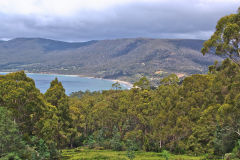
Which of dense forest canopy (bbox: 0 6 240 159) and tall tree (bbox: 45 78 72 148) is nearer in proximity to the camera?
dense forest canopy (bbox: 0 6 240 159)

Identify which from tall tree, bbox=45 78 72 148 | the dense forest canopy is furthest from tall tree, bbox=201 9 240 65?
tall tree, bbox=45 78 72 148

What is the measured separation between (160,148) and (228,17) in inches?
1136

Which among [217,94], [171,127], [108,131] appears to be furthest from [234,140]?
[108,131]

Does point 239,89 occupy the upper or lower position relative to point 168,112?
upper

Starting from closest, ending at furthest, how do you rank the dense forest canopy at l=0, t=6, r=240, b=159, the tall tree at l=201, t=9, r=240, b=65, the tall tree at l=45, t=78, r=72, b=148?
the tall tree at l=201, t=9, r=240, b=65 → the dense forest canopy at l=0, t=6, r=240, b=159 → the tall tree at l=45, t=78, r=72, b=148

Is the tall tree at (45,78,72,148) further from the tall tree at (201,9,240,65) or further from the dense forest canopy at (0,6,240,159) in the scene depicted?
the tall tree at (201,9,240,65)

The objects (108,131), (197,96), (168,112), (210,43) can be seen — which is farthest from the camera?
(108,131)

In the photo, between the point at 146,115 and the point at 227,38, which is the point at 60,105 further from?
the point at 227,38

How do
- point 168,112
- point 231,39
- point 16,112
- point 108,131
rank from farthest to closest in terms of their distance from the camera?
point 108,131 < point 168,112 < point 16,112 < point 231,39

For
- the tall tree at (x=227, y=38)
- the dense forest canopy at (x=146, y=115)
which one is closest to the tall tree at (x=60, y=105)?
the dense forest canopy at (x=146, y=115)

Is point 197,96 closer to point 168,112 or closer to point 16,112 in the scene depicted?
point 168,112

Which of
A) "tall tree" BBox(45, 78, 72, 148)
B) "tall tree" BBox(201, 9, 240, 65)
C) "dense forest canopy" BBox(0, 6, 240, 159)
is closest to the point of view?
"tall tree" BBox(201, 9, 240, 65)

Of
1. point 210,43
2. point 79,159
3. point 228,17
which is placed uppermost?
point 228,17

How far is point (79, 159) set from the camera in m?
30.6
